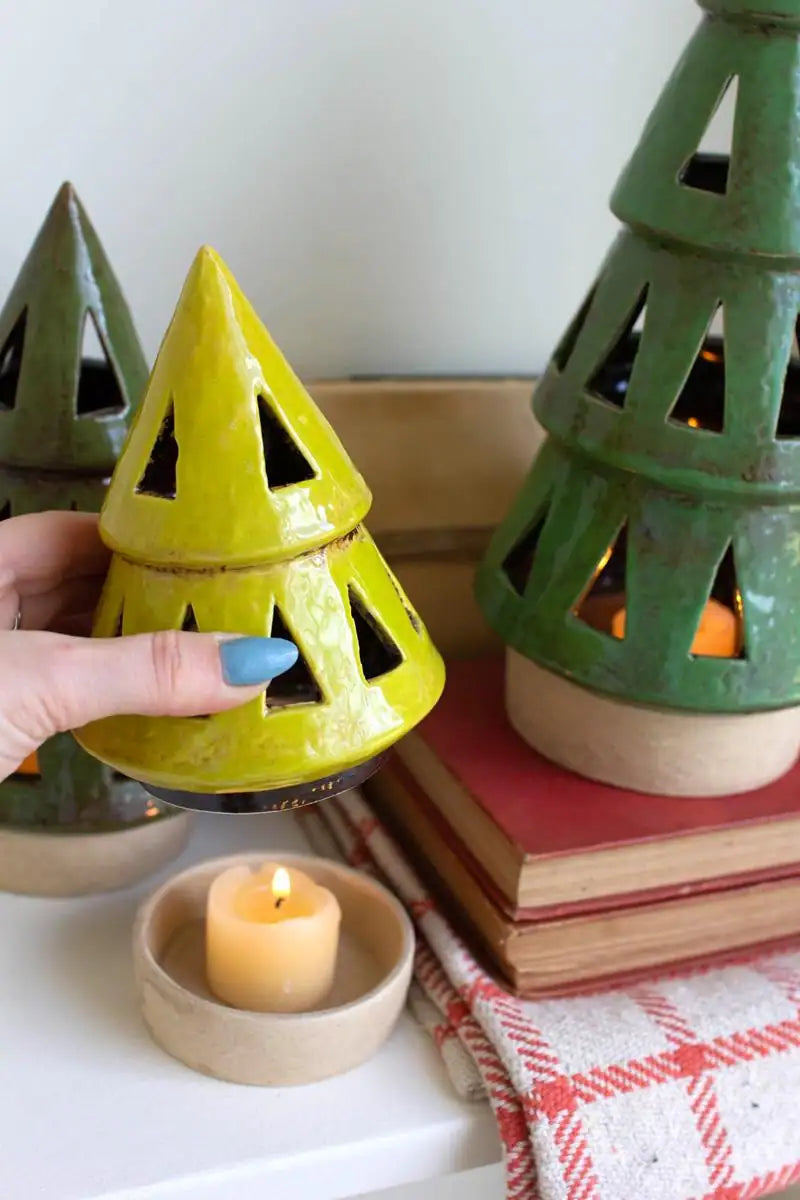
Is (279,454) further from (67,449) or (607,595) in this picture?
(607,595)

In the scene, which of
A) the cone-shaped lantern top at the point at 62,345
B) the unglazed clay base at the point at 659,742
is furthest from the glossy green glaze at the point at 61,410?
the unglazed clay base at the point at 659,742

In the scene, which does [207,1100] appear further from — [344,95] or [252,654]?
[344,95]

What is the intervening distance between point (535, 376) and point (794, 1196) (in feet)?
1.68

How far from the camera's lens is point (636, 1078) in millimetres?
486

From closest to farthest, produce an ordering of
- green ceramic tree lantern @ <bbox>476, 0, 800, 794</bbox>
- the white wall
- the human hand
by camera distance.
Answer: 1. the human hand
2. green ceramic tree lantern @ <bbox>476, 0, 800, 794</bbox>
3. the white wall

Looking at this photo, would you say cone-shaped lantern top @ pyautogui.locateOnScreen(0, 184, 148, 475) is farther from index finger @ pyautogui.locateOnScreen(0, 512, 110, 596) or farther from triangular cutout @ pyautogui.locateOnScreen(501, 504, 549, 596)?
triangular cutout @ pyautogui.locateOnScreen(501, 504, 549, 596)

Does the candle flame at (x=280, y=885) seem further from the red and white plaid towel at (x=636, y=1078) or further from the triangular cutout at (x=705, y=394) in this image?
the triangular cutout at (x=705, y=394)

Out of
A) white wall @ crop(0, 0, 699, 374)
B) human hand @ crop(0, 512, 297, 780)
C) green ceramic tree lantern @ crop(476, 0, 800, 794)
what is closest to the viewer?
human hand @ crop(0, 512, 297, 780)

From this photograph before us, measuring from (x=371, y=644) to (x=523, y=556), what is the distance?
0.62 feet

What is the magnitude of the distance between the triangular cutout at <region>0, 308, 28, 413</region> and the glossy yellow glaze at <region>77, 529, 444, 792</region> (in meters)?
0.17

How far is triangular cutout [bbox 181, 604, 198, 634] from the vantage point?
395 millimetres

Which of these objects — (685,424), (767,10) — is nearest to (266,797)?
(685,424)

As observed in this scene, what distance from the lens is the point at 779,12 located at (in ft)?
1.53

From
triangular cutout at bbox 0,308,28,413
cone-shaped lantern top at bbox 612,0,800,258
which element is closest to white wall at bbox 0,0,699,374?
triangular cutout at bbox 0,308,28,413
